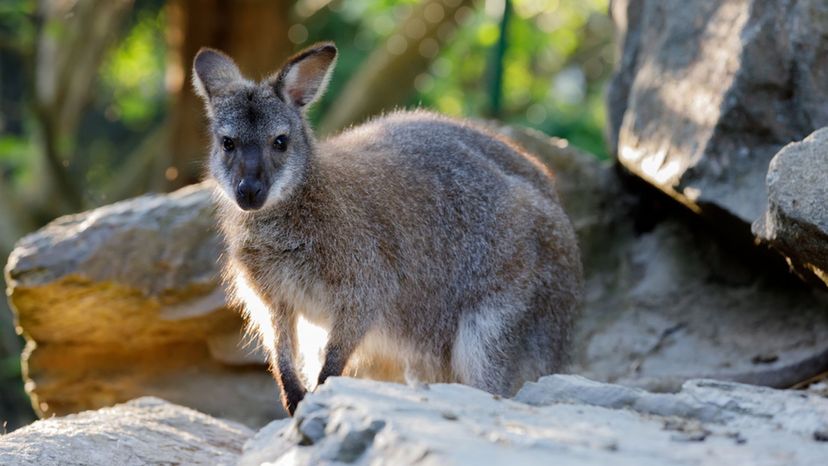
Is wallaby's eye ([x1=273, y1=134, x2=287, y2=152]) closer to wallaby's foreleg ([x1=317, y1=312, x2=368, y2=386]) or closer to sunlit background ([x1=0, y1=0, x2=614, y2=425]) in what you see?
wallaby's foreleg ([x1=317, y1=312, x2=368, y2=386])

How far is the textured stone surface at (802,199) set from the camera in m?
4.61

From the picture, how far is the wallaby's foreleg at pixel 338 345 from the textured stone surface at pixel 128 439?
0.61 metres

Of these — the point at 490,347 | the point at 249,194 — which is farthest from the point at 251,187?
the point at 490,347

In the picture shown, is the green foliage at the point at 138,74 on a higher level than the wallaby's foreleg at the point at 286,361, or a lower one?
lower

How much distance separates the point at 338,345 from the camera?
210 inches

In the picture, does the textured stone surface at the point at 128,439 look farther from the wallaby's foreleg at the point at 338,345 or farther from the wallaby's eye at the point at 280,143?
the wallaby's eye at the point at 280,143

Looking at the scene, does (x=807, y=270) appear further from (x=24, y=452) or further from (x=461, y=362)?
(x=24, y=452)

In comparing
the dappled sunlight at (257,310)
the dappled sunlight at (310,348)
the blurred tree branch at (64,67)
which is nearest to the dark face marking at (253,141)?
the dappled sunlight at (257,310)

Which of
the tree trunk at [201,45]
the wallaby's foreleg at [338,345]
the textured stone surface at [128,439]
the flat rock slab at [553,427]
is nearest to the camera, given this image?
the flat rock slab at [553,427]

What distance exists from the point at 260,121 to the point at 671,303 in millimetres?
3289

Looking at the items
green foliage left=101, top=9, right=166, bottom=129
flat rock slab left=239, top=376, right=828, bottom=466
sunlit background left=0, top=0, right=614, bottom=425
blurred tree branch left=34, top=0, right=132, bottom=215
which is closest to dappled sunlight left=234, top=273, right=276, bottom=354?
flat rock slab left=239, top=376, right=828, bottom=466

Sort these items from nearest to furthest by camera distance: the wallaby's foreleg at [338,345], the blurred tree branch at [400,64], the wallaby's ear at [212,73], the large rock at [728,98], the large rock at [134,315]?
1. the wallaby's foreleg at [338,345]
2. the wallaby's ear at [212,73]
3. the large rock at [728,98]
4. the large rock at [134,315]
5. the blurred tree branch at [400,64]

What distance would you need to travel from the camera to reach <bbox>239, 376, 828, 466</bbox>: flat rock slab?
3.29m

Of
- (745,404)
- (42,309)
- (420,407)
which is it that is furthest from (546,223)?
(42,309)
